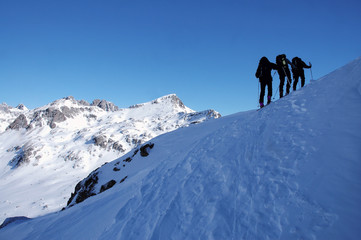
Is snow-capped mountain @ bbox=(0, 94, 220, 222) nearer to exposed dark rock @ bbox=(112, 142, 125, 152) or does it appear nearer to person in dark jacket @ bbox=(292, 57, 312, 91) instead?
exposed dark rock @ bbox=(112, 142, 125, 152)

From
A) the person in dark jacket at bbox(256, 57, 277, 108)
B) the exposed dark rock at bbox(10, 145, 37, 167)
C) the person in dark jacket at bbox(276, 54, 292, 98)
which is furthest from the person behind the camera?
the exposed dark rock at bbox(10, 145, 37, 167)

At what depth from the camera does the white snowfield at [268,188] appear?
375cm

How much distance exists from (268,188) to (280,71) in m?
11.1

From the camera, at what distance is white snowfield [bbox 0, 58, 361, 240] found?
148 inches

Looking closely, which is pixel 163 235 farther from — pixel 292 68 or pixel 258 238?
pixel 292 68

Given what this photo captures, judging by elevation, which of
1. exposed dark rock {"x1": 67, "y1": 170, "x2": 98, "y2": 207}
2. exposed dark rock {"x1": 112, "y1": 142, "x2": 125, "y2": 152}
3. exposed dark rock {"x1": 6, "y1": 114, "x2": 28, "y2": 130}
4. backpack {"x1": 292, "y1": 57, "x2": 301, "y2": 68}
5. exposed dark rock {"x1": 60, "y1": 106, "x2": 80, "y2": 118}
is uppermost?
exposed dark rock {"x1": 60, "y1": 106, "x2": 80, "y2": 118}

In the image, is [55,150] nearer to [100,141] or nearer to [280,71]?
[100,141]

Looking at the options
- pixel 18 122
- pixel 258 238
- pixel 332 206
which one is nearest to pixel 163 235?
pixel 258 238

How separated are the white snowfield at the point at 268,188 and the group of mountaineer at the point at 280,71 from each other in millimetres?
3489

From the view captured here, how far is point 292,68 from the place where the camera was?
13.7m

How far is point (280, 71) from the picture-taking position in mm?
13266

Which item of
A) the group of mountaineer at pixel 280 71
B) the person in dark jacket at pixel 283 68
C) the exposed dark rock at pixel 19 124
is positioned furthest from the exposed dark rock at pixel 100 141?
the person in dark jacket at pixel 283 68

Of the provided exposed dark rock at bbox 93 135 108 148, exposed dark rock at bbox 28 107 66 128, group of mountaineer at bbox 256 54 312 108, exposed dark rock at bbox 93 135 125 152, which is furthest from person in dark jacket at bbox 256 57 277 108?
exposed dark rock at bbox 28 107 66 128

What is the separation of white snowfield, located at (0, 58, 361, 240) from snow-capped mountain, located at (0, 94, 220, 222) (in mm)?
77127
